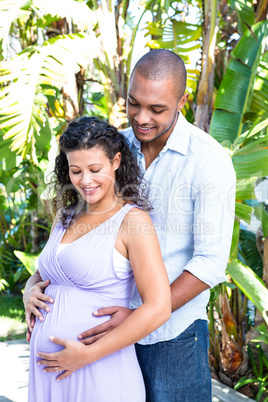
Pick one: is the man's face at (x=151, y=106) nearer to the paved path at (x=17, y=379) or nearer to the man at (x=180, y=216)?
the man at (x=180, y=216)

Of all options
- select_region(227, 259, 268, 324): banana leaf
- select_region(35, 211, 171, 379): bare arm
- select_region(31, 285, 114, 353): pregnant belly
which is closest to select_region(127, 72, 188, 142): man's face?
select_region(35, 211, 171, 379): bare arm

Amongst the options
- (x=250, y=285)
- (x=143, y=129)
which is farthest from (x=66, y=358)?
(x=250, y=285)

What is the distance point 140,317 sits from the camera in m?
1.22

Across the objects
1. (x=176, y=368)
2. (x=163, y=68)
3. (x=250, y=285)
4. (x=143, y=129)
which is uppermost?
(x=163, y=68)

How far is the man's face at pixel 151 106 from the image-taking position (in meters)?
1.45

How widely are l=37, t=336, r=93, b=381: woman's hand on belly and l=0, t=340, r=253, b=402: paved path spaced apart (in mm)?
2107

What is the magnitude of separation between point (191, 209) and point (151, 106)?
0.37 meters

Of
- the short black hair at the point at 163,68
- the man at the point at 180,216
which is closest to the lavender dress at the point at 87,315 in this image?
the man at the point at 180,216

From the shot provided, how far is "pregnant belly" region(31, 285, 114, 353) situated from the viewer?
1349 mm

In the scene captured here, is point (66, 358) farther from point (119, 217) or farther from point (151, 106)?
point (151, 106)

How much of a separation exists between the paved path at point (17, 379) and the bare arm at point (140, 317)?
7.14ft

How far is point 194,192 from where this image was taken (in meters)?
1.47

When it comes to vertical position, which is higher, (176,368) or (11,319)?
(176,368)

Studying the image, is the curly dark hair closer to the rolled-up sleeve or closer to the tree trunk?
the rolled-up sleeve
